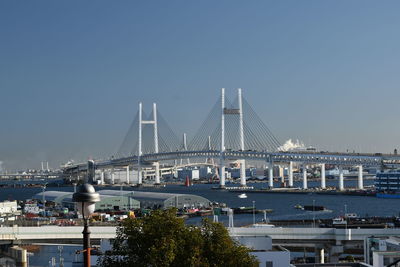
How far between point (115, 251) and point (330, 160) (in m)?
38.8

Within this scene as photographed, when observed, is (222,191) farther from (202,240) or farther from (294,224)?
(202,240)

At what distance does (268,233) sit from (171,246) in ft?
25.6

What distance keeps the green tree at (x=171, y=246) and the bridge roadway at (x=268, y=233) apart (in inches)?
273

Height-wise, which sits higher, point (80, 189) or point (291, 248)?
point (80, 189)

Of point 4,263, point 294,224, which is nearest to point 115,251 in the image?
point 4,263

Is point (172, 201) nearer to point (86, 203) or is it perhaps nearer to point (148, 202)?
point (148, 202)

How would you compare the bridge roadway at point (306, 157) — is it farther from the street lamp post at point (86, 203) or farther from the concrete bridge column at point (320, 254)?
the street lamp post at point (86, 203)

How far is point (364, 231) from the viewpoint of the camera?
42.1ft

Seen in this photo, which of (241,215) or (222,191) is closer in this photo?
(241,215)

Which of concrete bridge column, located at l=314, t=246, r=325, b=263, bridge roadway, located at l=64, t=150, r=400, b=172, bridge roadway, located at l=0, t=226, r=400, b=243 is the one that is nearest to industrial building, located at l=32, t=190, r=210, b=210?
bridge roadway, located at l=0, t=226, r=400, b=243

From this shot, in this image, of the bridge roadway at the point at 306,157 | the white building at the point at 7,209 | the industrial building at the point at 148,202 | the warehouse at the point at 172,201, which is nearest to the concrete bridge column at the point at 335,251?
the white building at the point at 7,209

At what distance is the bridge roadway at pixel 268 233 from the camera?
12.7 m

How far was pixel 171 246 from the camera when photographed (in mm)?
5270

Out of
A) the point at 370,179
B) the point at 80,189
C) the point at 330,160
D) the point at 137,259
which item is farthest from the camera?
the point at 370,179
